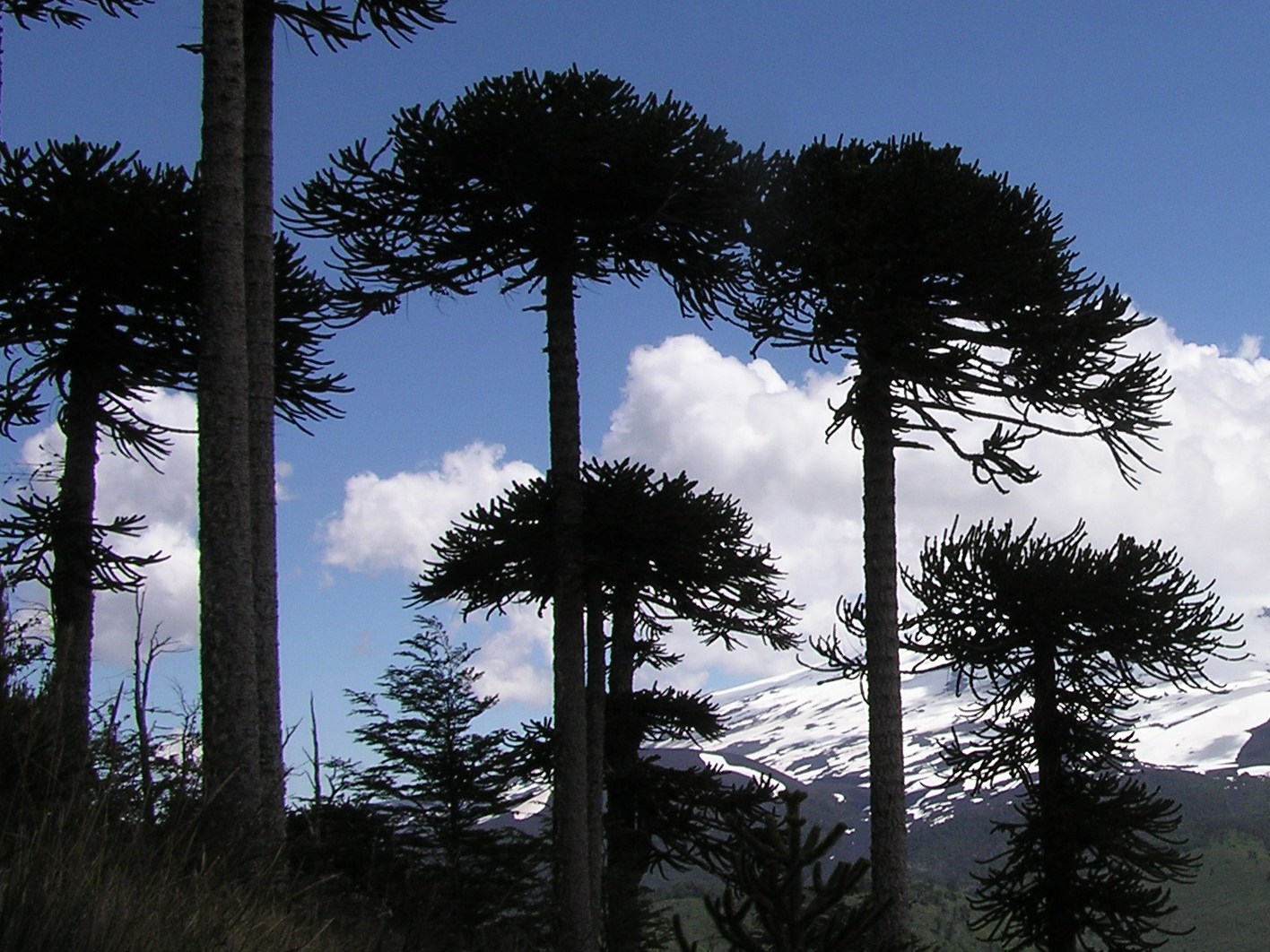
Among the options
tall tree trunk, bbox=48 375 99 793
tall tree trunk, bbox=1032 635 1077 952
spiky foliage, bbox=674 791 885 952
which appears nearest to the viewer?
spiky foliage, bbox=674 791 885 952

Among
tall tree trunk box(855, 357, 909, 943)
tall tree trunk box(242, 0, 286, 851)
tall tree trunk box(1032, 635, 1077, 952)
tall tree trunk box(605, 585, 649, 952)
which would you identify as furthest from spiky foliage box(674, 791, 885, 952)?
tall tree trunk box(1032, 635, 1077, 952)

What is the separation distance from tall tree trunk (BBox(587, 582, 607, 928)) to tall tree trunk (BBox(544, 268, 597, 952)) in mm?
430

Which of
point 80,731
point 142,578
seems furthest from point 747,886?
point 142,578

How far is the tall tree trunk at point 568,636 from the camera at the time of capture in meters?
13.6

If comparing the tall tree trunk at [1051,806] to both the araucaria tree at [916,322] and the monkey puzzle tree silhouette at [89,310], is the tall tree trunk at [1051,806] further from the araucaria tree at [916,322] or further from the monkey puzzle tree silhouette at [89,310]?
the monkey puzzle tree silhouette at [89,310]

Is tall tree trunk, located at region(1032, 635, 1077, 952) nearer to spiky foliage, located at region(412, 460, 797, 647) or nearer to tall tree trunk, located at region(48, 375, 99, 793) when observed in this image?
spiky foliage, located at region(412, 460, 797, 647)

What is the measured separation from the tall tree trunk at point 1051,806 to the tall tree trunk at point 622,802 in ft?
18.4

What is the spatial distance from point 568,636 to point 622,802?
17.4 feet

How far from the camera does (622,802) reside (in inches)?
739

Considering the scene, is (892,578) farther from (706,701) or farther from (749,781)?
(706,701)

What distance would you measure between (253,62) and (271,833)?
711cm

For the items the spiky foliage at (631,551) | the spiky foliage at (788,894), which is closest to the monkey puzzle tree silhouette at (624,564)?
the spiky foliage at (631,551)

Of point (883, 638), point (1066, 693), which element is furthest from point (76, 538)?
point (1066, 693)

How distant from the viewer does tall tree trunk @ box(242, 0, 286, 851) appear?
1005 cm
